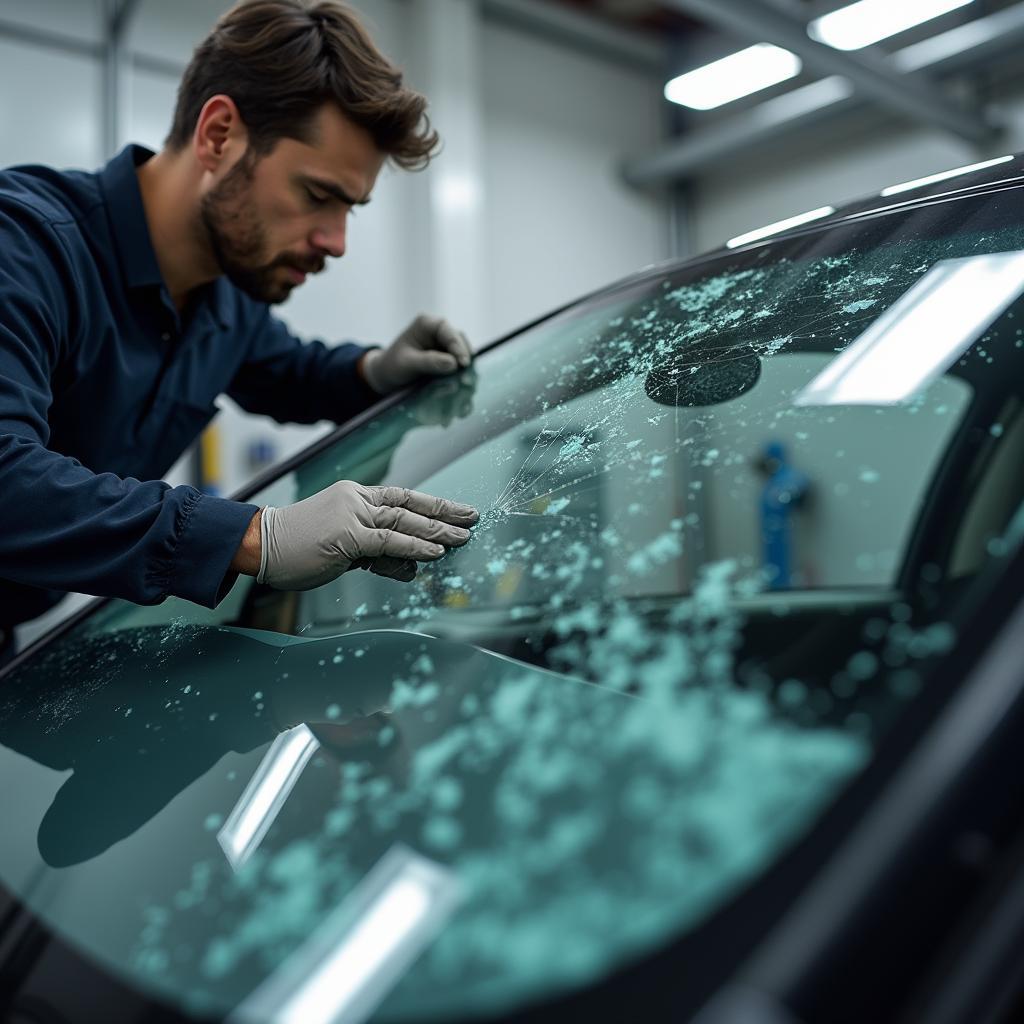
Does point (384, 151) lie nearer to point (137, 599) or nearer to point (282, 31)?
point (282, 31)

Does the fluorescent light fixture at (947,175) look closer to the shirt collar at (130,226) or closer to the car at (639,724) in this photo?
the car at (639,724)

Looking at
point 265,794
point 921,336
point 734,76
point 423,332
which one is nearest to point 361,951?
point 265,794

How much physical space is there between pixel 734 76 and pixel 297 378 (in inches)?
134

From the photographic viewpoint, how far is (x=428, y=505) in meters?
0.80

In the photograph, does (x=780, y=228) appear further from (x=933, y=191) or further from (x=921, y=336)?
(x=921, y=336)

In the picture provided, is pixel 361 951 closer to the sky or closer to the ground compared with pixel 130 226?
closer to the ground

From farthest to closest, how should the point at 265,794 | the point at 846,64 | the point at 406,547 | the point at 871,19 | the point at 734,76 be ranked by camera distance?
the point at 734,76
the point at 846,64
the point at 871,19
the point at 406,547
the point at 265,794

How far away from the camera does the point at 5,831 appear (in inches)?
24.1

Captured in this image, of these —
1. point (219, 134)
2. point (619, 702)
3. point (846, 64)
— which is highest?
point (846, 64)

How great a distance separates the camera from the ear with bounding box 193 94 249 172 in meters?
1.33

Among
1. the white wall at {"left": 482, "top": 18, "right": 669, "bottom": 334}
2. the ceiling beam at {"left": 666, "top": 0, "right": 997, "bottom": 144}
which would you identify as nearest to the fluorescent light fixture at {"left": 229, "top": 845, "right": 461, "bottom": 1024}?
the ceiling beam at {"left": 666, "top": 0, "right": 997, "bottom": 144}

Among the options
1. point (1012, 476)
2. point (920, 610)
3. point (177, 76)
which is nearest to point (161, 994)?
point (920, 610)

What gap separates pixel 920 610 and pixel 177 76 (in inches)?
159

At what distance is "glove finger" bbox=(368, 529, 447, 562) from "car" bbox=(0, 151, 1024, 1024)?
2 cm
